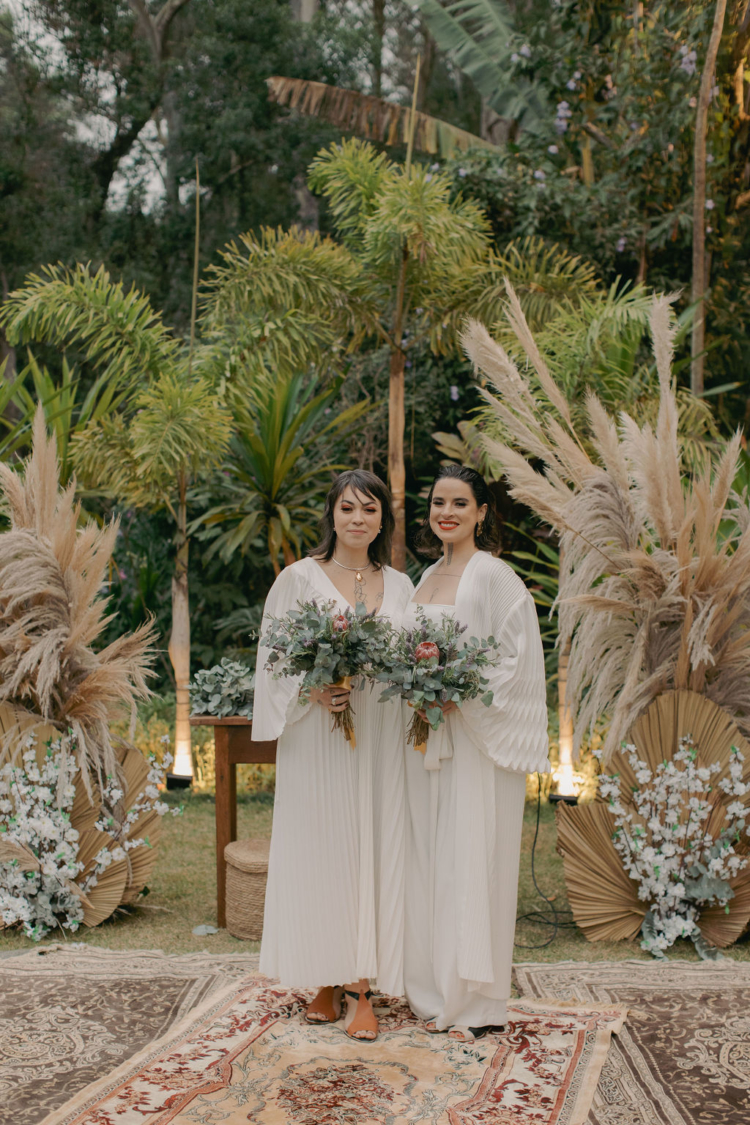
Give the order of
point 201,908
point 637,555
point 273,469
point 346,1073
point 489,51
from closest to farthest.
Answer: point 346,1073 → point 637,555 → point 201,908 → point 273,469 → point 489,51

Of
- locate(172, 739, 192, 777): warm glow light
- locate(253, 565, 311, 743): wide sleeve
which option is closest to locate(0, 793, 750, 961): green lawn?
locate(172, 739, 192, 777): warm glow light

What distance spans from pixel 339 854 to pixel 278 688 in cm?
57

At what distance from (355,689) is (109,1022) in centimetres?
142

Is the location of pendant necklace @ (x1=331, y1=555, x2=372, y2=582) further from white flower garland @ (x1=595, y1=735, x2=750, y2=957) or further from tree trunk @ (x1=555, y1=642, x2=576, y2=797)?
tree trunk @ (x1=555, y1=642, x2=576, y2=797)

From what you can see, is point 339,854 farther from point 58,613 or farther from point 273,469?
point 273,469

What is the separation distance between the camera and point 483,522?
3604mm

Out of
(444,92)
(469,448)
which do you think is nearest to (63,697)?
(469,448)

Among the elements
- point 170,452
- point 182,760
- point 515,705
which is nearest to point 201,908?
point 182,760

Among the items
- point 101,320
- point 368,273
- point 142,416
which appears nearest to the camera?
point 142,416

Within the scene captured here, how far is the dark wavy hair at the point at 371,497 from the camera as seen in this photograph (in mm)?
3428

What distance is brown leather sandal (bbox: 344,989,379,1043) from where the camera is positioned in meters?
3.23

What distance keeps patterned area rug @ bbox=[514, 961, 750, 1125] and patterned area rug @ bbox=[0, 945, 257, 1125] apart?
4.19 ft

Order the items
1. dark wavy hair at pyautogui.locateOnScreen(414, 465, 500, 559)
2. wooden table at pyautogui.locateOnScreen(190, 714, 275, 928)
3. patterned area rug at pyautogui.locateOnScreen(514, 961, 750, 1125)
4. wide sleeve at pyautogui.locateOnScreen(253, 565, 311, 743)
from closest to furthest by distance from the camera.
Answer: patterned area rug at pyautogui.locateOnScreen(514, 961, 750, 1125) < wide sleeve at pyautogui.locateOnScreen(253, 565, 311, 743) < dark wavy hair at pyautogui.locateOnScreen(414, 465, 500, 559) < wooden table at pyautogui.locateOnScreen(190, 714, 275, 928)

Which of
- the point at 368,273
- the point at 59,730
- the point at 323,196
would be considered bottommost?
the point at 59,730
